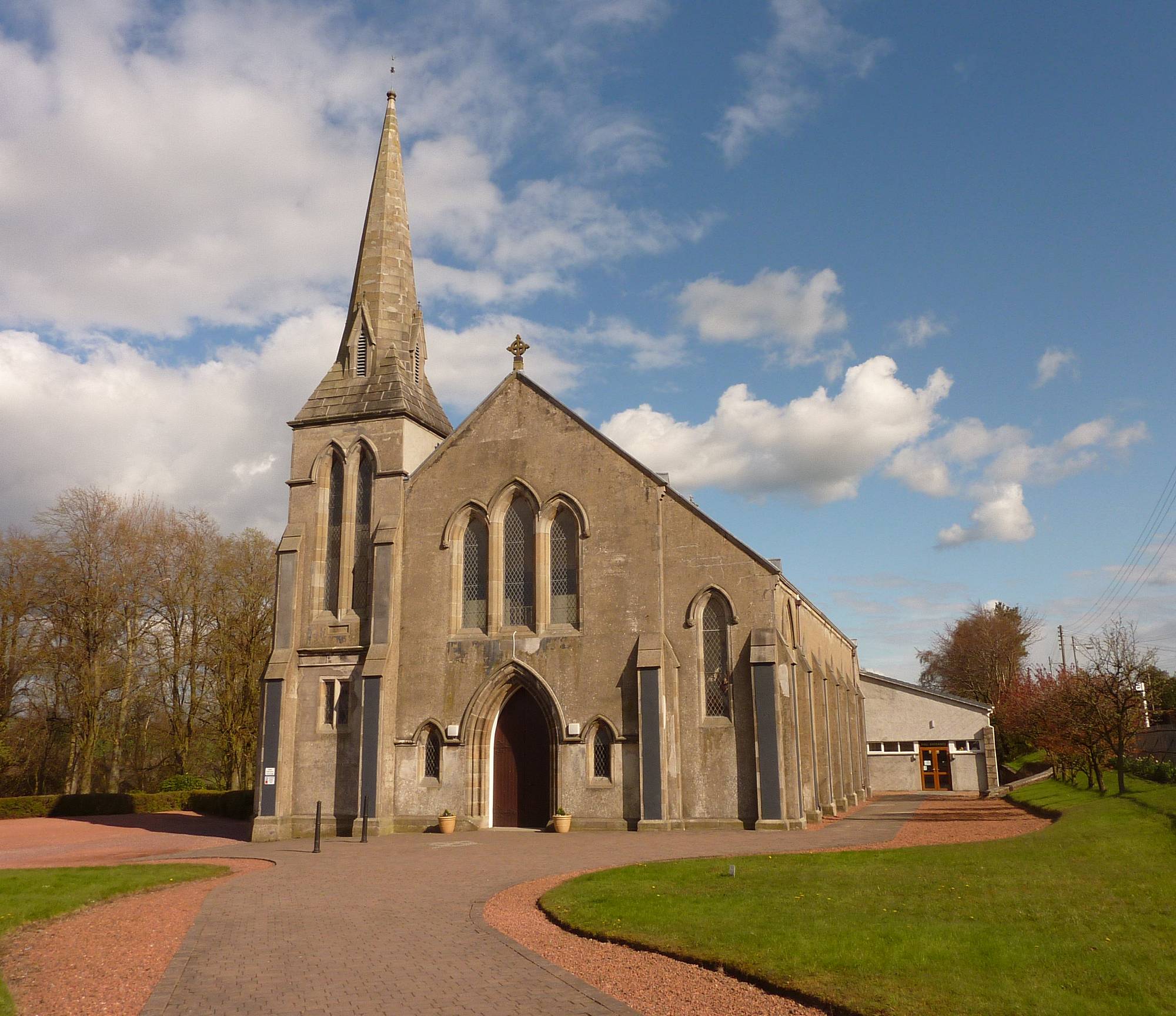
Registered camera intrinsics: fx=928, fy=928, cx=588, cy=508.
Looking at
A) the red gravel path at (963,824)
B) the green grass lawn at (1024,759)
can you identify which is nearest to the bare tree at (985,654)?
the green grass lawn at (1024,759)

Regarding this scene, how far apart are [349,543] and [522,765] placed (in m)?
8.49

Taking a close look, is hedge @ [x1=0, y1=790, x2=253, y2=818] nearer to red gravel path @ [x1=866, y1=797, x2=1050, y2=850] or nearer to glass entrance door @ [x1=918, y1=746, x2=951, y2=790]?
red gravel path @ [x1=866, y1=797, x2=1050, y2=850]

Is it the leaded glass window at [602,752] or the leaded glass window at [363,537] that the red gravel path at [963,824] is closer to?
the leaded glass window at [602,752]

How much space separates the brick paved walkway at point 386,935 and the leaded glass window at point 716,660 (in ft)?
13.1

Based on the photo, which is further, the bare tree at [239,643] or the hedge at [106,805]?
the bare tree at [239,643]

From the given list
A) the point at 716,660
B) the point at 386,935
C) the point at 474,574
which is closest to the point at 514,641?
the point at 474,574

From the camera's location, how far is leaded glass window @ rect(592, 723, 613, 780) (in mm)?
25156

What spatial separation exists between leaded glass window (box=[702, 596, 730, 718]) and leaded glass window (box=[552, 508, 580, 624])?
12.0 ft

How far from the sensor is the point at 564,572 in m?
27.0

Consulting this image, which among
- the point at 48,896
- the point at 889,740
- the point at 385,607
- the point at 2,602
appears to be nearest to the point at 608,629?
Result: the point at 385,607

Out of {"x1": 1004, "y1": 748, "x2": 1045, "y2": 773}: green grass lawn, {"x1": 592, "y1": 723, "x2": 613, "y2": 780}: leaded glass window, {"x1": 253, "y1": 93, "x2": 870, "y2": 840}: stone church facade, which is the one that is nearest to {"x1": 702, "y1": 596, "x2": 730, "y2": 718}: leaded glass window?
{"x1": 253, "y1": 93, "x2": 870, "y2": 840}: stone church facade

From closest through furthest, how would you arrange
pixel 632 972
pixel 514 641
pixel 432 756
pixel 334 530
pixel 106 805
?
pixel 632 972 < pixel 514 641 < pixel 432 756 < pixel 334 530 < pixel 106 805

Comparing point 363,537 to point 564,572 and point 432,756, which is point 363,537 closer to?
point 564,572

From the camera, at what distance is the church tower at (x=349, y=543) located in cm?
2612
